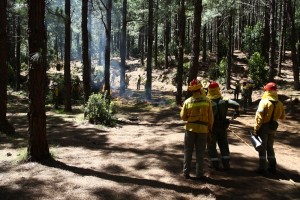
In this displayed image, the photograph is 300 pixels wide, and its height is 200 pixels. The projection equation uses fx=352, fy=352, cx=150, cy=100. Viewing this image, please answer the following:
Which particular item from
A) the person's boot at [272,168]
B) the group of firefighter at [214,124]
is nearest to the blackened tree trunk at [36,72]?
the group of firefighter at [214,124]

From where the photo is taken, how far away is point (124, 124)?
51.6 ft

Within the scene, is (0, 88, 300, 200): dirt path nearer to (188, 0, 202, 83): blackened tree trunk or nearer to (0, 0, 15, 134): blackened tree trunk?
(0, 0, 15, 134): blackened tree trunk

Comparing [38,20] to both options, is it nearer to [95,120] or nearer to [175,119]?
[95,120]

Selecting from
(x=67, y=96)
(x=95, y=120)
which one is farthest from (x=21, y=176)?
(x=67, y=96)

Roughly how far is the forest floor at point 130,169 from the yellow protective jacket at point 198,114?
1062mm

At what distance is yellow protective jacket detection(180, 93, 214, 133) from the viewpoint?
668 centimetres

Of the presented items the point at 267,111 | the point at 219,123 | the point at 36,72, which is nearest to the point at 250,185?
the point at 219,123

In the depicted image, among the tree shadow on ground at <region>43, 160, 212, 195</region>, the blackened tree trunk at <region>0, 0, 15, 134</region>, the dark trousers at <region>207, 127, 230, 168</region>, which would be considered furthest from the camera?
the blackened tree trunk at <region>0, 0, 15, 134</region>

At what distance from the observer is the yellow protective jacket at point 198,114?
6676 mm

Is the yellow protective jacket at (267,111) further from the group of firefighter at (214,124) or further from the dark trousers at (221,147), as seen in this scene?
the dark trousers at (221,147)

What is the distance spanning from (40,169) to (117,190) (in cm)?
199

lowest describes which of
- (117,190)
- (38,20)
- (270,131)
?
(117,190)

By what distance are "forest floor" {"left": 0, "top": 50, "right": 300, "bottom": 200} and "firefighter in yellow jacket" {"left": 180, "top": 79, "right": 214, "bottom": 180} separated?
1.88 ft

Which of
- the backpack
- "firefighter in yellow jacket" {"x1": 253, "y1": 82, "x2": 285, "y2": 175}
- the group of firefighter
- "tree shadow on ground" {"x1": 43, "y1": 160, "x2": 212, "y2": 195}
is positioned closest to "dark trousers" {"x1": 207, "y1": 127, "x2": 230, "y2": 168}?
the group of firefighter
